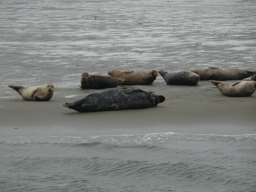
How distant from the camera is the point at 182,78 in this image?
31.8 feet

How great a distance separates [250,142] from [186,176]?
1.21 metres

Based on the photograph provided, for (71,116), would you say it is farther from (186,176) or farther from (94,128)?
(186,176)

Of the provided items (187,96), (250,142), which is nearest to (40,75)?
(187,96)

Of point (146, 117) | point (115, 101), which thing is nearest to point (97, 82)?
point (115, 101)

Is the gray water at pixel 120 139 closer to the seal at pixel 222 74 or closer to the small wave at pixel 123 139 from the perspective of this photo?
the small wave at pixel 123 139

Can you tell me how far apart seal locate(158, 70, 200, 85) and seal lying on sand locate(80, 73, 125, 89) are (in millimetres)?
1034

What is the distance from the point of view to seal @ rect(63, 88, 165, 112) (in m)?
6.78

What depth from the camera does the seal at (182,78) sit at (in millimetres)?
9562

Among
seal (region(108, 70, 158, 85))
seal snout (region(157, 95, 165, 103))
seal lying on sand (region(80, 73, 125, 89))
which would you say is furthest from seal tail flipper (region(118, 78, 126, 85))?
seal snout (region(157, 95, 165, 103))

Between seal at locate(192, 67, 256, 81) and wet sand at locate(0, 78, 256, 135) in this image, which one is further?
seal at locate(192, 67, 256, 81)

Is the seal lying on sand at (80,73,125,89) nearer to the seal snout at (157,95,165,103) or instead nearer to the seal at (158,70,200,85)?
the seal at (158,70,200,85)

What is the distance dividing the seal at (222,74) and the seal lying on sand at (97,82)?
1898 millimetres

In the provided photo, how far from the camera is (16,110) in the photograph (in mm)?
6965

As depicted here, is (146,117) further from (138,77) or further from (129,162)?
(138,77)
